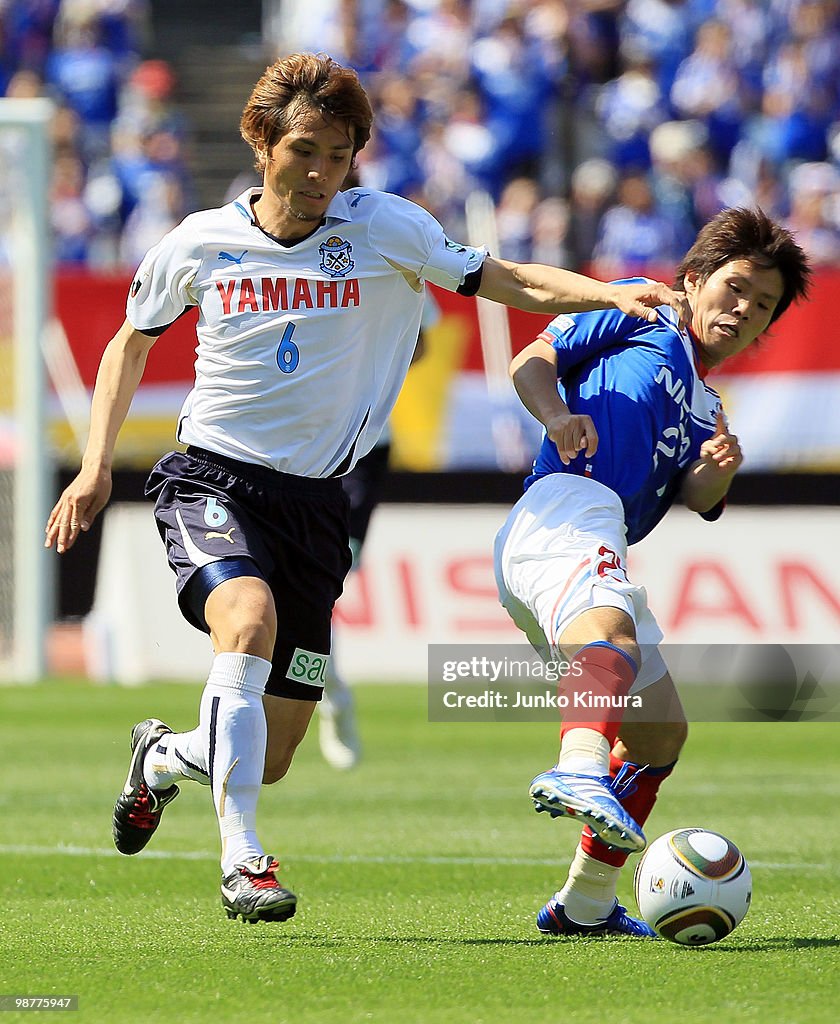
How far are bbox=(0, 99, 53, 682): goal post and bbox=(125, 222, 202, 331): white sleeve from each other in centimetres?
797

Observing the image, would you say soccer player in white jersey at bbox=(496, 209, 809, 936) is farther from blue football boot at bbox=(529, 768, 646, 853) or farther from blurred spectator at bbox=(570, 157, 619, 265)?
blurred spectator at bbox=(570, 157, 619, 265)

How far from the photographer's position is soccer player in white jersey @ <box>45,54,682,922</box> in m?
5.09

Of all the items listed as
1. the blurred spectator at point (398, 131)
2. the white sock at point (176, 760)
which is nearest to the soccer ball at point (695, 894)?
the white sock at point (176, 760)

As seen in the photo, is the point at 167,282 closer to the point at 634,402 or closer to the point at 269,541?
the point at 269,541

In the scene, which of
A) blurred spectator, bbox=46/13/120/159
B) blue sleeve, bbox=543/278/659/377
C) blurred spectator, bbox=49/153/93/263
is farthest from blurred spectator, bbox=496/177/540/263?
blue sleeve, bbox=543/278/659/377

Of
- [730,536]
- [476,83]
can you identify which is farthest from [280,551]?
[476,83]

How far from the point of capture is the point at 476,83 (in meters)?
18.8

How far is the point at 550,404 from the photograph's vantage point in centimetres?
517

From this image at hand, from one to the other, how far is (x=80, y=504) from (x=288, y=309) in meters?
0.80

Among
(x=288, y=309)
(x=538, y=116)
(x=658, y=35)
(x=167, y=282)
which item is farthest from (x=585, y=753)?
(x=658, y=35)

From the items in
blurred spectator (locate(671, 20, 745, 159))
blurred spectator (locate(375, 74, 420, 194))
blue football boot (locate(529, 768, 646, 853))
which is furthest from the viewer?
blurred spectator (locate(671, 20, 745, 159))

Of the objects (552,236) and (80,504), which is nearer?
(80,504)

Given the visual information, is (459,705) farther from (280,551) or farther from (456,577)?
(280,551)

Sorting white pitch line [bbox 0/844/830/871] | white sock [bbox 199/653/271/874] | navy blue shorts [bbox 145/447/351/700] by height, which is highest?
navy blue shorts [bbox 145/447/351/700]
